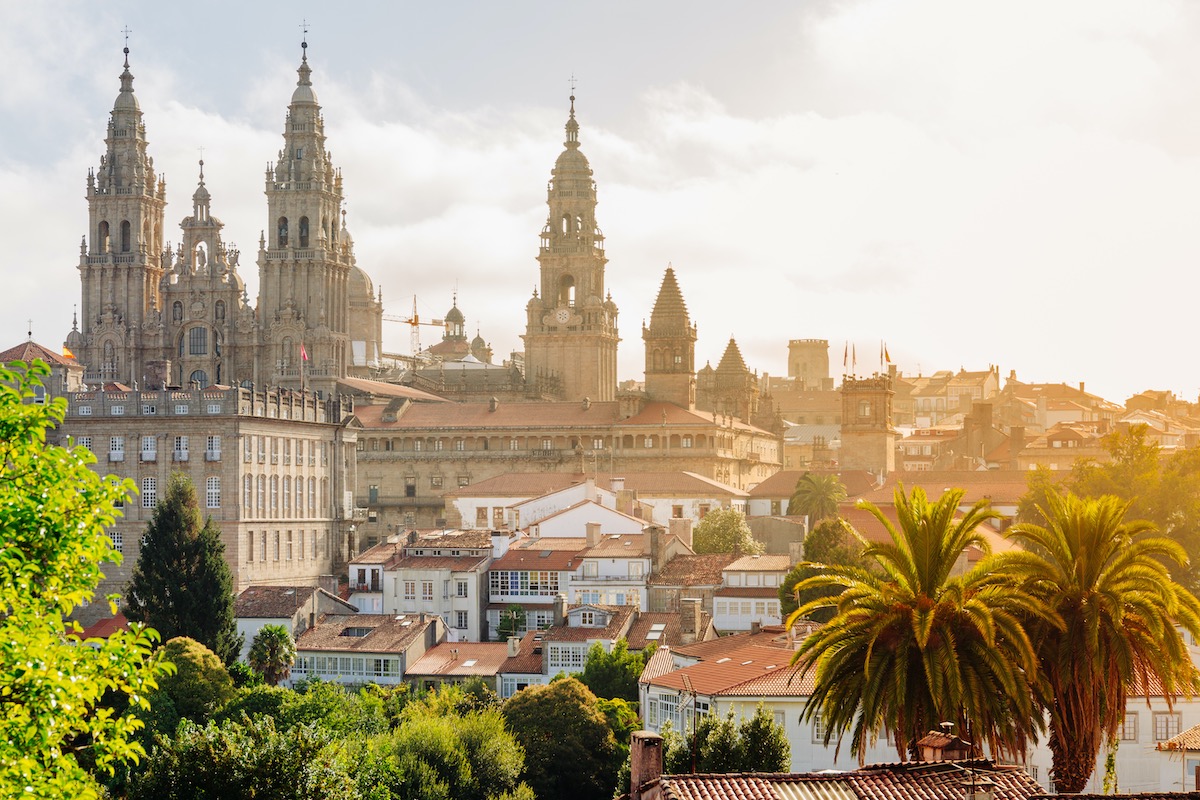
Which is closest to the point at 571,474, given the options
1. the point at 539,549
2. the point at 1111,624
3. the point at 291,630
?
the point at 539,549

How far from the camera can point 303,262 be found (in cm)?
14450

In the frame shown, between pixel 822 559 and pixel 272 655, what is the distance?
25183 mm

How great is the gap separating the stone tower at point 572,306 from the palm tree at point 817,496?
50.9 metres

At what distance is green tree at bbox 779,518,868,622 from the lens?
7219 cm

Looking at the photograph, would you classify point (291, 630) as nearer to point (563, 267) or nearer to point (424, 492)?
point (424, 492)

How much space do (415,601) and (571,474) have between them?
3740cm

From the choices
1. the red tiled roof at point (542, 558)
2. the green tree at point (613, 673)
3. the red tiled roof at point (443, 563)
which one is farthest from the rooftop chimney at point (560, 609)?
the green tree at point (613, 673)

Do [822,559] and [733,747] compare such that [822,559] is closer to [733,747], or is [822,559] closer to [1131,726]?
[1131,726]

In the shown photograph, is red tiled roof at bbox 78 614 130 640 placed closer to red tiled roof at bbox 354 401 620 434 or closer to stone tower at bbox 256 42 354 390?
red tiled roof at bbox 354 401 620 434

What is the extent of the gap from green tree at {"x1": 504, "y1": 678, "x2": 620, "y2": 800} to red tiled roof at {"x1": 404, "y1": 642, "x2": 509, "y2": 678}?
13.0 m

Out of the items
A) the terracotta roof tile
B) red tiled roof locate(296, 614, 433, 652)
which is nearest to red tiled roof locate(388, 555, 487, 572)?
the terracotta roof tile

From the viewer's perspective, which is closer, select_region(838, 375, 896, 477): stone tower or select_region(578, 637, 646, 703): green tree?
select_region(578, 637, 646, 703): green tree

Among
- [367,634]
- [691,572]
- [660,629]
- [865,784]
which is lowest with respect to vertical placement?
[367,634]

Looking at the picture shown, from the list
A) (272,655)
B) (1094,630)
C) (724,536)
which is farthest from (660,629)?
(1094,630)
